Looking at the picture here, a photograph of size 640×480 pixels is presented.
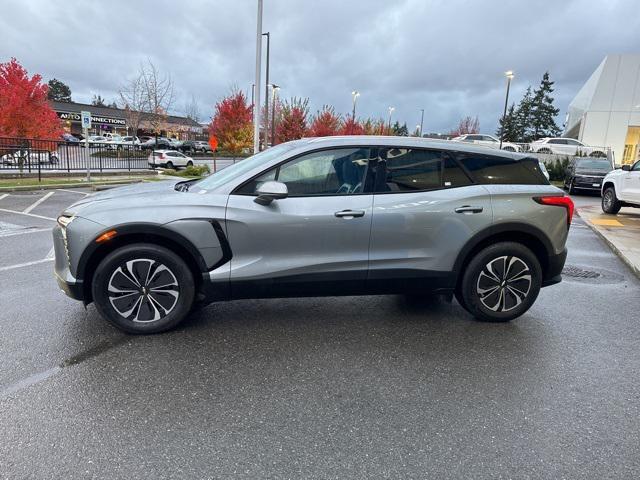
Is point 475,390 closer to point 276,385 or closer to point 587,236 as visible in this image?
point 276,385

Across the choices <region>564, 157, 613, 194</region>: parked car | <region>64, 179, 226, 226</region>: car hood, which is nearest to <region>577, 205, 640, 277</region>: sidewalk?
<region>564, 157, 613, 194</region>: parked car

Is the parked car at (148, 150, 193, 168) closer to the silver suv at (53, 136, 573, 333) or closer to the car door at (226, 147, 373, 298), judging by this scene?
the silver suv at (53, 136, 573, 333)

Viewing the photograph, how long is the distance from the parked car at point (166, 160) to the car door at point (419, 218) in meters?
25.2

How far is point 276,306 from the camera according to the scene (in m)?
4.59

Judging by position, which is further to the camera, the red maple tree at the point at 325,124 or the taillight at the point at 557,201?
the red maple tree at the point at 325,124

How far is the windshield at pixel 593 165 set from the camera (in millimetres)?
19859

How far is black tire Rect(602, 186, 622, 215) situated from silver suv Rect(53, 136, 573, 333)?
10.5 m

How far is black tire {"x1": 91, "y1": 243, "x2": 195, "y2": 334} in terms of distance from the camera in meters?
3.67

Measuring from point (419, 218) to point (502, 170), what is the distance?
105 cm

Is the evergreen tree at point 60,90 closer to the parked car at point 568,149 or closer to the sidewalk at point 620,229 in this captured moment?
the parked car at point 568,149

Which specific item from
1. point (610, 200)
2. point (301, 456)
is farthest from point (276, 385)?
point (610, 200)

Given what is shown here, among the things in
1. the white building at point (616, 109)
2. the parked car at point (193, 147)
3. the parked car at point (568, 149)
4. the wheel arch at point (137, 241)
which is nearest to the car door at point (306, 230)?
the wheel arch at point (137, 241)

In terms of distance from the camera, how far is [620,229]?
10289mm

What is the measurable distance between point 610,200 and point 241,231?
13211 mm
